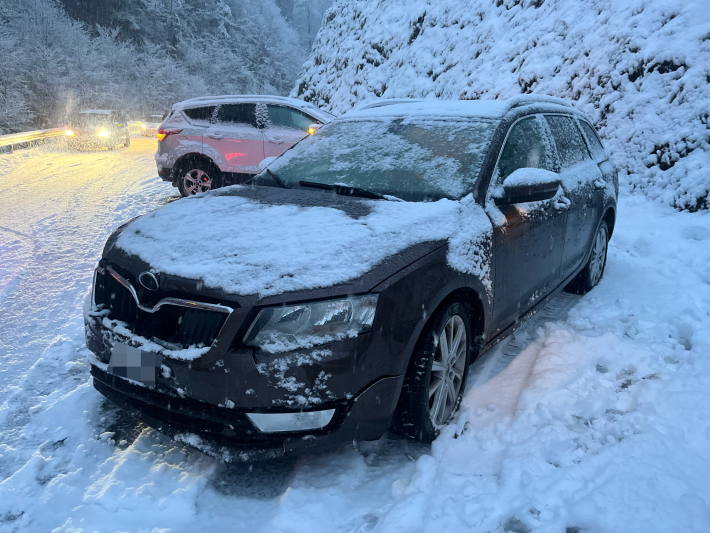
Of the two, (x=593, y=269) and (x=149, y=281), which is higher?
(x=149, y=281)

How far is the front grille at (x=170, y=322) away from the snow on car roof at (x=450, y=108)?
2.21 metres

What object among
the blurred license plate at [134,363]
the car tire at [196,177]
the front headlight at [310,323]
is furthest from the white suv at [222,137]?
the front headlight at [310,323]

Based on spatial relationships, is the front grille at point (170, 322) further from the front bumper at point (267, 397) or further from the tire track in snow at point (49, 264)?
the tire track in snow at point (49, 264)

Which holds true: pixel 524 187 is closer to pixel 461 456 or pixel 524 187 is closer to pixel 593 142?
pixel 461 456

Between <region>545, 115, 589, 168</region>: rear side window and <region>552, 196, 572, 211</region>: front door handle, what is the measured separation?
1.18 ft

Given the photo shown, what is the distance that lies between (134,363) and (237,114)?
25.4 feet

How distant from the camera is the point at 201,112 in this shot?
9484mm

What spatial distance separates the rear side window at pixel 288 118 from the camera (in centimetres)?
969

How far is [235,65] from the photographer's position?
60.4 metres

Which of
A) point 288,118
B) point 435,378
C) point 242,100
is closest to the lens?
point 435,378

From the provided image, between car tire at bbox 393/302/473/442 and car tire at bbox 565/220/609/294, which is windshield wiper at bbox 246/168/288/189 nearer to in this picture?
car tire at bbox 393/302/473/442

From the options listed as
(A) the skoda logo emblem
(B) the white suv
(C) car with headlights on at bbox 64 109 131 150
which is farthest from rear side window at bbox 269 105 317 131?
(C) car with headlights on at bbox 64 109 131 150

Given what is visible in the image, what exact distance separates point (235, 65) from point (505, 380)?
6255cm

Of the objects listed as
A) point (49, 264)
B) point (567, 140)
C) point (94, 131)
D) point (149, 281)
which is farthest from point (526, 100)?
point (94, 131)
